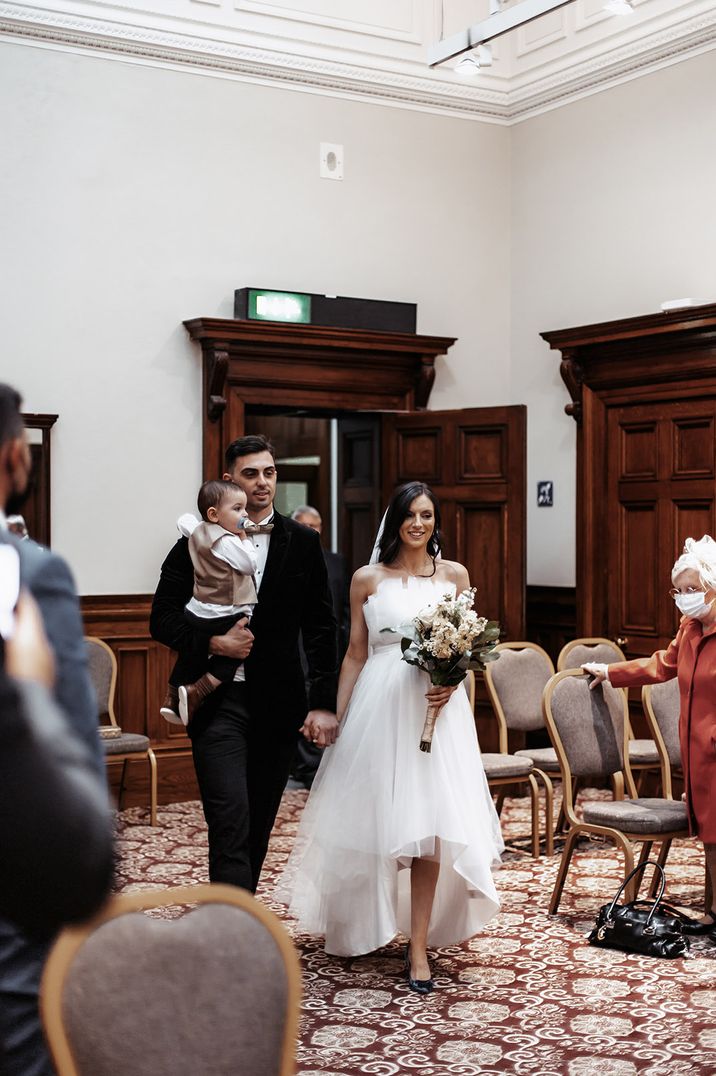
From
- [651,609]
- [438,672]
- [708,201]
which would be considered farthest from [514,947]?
[708,201]

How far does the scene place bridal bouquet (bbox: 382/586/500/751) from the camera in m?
4.72

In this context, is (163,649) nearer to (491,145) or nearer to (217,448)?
(217,448)

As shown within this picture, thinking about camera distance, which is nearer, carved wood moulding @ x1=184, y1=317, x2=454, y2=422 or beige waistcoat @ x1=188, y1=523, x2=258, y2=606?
beige waistcoat @ x1=188, y1=523, x2=258, y2=606

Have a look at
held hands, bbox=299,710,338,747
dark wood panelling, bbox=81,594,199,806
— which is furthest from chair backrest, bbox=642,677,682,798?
dark wood panelling, bbox=81,594,199,806

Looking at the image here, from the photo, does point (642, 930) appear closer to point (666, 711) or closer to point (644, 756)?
point (666, 711)

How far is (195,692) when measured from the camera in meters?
4.37

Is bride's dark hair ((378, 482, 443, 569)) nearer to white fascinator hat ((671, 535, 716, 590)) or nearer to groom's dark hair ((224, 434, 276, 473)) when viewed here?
groom's dark hair ((224, 434, 276, 473))

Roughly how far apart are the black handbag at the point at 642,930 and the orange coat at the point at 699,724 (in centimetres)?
33

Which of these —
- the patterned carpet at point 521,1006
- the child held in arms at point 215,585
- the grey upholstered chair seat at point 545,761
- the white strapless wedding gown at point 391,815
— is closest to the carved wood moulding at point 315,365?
the grey upholstered chair seat at point 545,761

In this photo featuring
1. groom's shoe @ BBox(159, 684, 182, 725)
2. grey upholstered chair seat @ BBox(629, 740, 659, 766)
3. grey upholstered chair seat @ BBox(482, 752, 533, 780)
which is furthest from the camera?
grey upholstered chair seat @ BBox(629, 740, 659, 766)

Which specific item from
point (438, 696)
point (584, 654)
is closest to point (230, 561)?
point (438, 696)

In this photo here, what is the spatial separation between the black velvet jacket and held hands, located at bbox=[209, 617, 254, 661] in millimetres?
62

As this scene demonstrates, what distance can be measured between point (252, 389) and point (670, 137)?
10.3ft

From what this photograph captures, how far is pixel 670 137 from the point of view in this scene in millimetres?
8320
